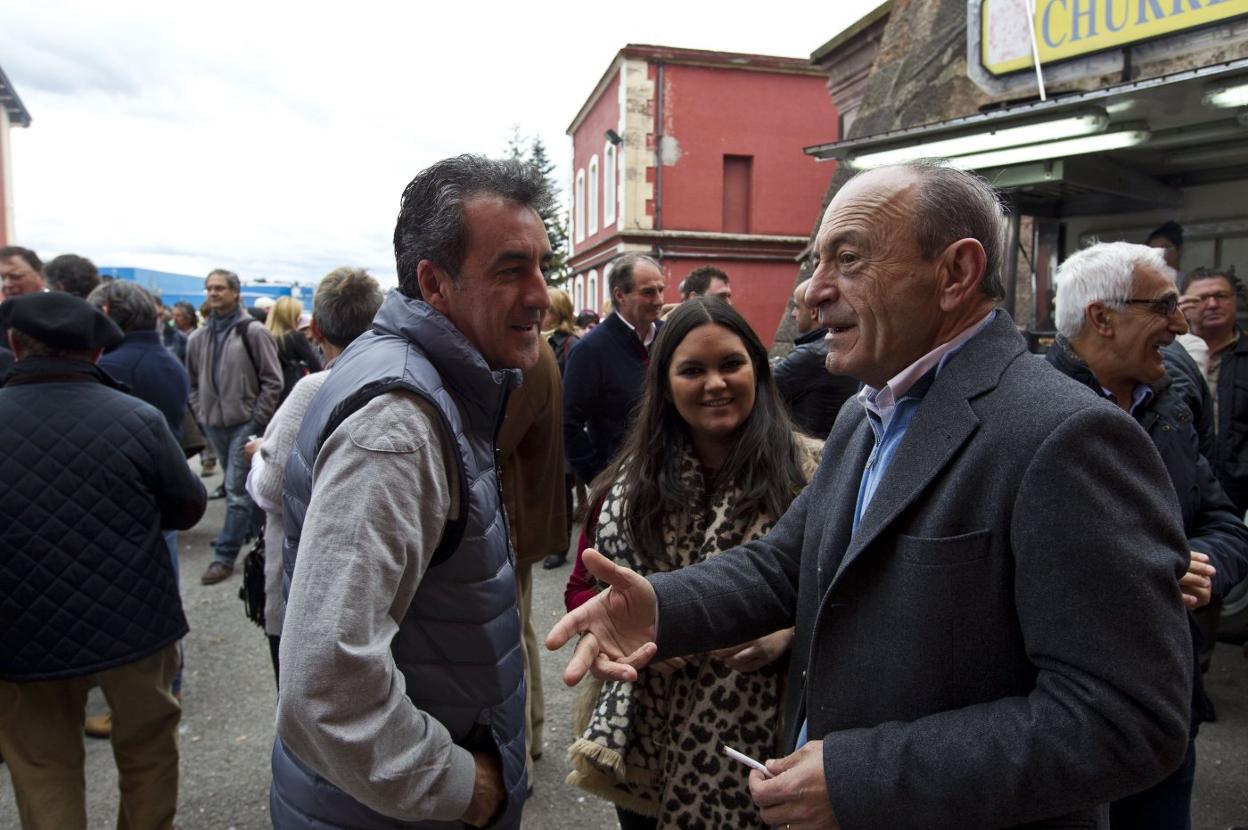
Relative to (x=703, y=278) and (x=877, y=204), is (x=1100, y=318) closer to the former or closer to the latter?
(x=877, y=204)

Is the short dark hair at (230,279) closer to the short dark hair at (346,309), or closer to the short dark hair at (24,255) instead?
the short dark hair at (24,255)

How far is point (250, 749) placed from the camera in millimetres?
3779

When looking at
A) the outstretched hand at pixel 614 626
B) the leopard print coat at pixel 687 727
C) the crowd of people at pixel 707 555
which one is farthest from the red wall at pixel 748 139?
the outstretched hand at pixel 614 626

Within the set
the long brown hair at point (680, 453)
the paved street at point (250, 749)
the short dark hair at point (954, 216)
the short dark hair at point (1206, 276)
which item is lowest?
the paved street at point (250, 749)

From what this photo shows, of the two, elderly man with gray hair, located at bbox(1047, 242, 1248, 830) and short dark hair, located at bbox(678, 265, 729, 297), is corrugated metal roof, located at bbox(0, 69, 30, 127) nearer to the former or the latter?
short dark hair, located at bbox(678, 265, 729, 297)

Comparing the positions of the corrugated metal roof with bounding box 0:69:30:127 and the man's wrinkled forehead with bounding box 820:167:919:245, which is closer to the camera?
the man's wrinkled forehead with bounding box 820:167:919:245

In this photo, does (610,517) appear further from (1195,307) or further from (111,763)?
(1195,307)

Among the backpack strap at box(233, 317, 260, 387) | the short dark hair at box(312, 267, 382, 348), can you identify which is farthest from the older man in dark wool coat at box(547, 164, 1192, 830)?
the backpack strap at box(233, 317, 260, 387)

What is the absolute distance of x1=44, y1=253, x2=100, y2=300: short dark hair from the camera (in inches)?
180

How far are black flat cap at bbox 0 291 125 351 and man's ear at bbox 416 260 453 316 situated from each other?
1724 millimetres

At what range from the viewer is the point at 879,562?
124 centimetres

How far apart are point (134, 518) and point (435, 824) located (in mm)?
1826

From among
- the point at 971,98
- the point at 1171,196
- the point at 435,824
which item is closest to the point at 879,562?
the point at 435,824

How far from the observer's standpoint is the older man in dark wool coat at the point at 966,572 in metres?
1.06
